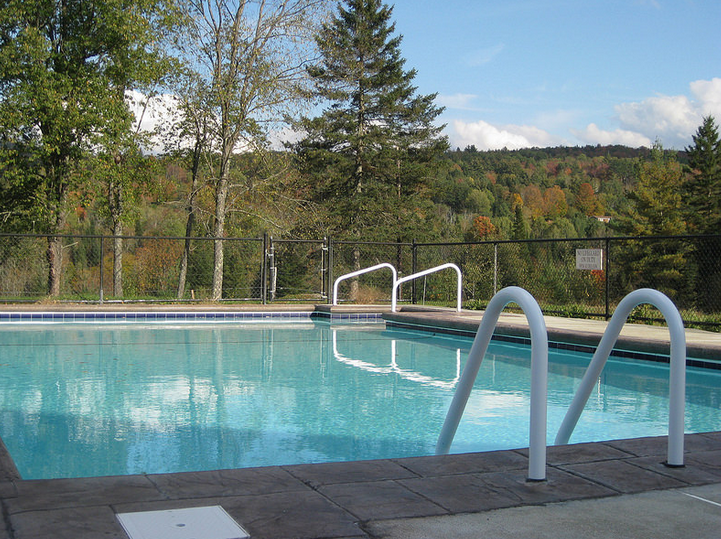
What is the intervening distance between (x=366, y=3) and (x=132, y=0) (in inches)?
567

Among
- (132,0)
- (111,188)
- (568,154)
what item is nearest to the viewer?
(132,0)

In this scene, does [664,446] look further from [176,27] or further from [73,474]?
[176,27]

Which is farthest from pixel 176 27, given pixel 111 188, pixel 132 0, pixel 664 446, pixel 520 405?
pixel 664 446

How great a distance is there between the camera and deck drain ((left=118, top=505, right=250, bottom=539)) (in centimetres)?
199

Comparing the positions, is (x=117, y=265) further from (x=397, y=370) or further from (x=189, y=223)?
(x=397, y=370)

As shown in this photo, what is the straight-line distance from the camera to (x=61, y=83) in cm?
1495

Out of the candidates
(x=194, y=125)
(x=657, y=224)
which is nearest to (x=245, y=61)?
(x=194, y=125)

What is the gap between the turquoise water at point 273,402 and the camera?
430 cm

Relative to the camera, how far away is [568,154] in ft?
230

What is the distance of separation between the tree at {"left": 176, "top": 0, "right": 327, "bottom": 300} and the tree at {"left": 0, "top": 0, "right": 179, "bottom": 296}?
1.17 m

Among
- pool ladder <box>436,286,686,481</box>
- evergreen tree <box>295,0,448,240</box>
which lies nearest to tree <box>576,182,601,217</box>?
evergreen tree <box>295,0,448,240</box>

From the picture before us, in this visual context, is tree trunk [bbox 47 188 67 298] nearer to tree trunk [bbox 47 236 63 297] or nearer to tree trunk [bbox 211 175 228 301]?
tree trunk [bbox 47 236 63 297]

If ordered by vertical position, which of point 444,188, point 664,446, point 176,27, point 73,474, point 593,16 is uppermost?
point 593,16

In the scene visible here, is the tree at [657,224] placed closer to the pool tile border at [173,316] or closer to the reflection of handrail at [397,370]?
the pool tile border at [173,316]
